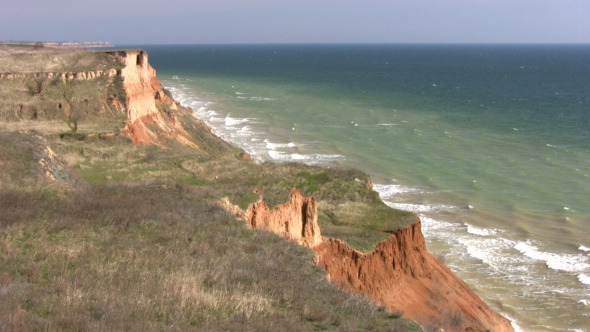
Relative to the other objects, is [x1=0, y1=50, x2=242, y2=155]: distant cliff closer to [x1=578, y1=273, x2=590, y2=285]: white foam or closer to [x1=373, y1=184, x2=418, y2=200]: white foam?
[x1=373, y1=184, x2=418, y2=200]: white foam

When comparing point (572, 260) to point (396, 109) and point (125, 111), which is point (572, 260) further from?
point (396, 109)

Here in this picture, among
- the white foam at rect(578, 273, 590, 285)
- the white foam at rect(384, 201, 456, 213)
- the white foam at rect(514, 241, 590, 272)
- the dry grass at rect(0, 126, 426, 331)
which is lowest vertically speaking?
the white foam at rect(578, 273, 590, 285)

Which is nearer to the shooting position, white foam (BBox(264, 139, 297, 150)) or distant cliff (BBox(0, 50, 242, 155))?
distant cliff (BBox(0, 50, 242, 155))

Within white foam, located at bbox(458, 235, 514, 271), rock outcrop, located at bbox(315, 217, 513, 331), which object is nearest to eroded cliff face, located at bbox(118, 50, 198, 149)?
rock outcrop, located at bbox(315, 217, 513, 331)

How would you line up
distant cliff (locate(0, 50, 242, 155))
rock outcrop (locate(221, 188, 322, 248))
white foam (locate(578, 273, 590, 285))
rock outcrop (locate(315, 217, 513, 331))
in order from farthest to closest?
distant cliff (locate(0, 50, 242, 155)), white foam (locate(578, 273, 590, 285)), rock outcrop (locate(315, 217, 513, 331)), rock outcrop (locate(221, 188, 322, 248))

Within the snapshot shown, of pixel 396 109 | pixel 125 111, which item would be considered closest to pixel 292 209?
pixel 125 111

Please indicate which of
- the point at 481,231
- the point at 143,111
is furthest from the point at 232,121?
the point at 481,231

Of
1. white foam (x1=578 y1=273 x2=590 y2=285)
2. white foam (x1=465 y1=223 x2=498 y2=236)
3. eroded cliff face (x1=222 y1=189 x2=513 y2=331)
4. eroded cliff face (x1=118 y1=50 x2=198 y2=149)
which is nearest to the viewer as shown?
eroded cliff face (x1=222 y1=189 x2=513 y2=331)
